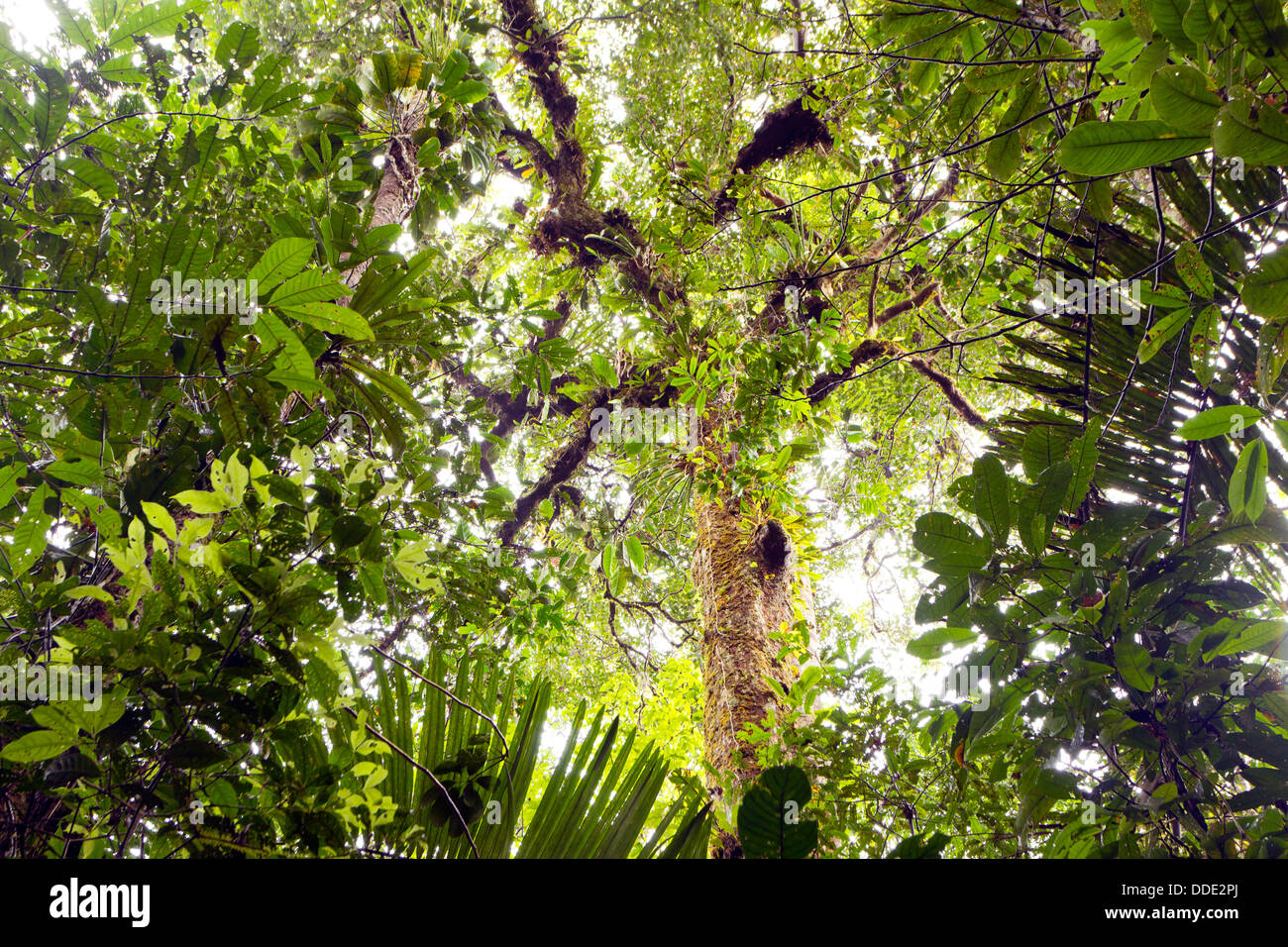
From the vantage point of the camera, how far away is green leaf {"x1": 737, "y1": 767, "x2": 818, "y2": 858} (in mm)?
768

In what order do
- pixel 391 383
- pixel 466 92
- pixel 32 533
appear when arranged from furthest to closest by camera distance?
pixel 466 92 → pixel 391 383 → pixel 32 533

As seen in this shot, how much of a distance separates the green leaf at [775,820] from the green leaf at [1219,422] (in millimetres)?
854

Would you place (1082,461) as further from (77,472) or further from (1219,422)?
(77,472)

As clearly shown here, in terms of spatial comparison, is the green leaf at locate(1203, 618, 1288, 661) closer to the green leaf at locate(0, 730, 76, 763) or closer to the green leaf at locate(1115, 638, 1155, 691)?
the green leaf at locate(1115, 638, 1155, 691)

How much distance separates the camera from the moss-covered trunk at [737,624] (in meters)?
2.84

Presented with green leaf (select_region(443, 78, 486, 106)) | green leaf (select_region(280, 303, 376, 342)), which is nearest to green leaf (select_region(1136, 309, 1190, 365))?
green leaf (select_region(280, 303, 376, 342))

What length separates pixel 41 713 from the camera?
0.69 metres

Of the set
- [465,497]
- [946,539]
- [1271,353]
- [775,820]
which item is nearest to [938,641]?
[946,539]

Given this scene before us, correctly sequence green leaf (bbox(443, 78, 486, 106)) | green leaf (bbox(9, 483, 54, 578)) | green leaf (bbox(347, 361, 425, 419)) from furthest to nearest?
1. green leaf (bbox(443, 78, 486, 106))
2. green leaf (bbox(347, 361, 425, 419))
3. green leaf (bbox(9, 483, 54, 578))

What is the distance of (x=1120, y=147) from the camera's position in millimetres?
908

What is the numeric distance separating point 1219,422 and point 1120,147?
18.8 inches

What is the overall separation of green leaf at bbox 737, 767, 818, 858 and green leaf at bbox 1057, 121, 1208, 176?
956mm
